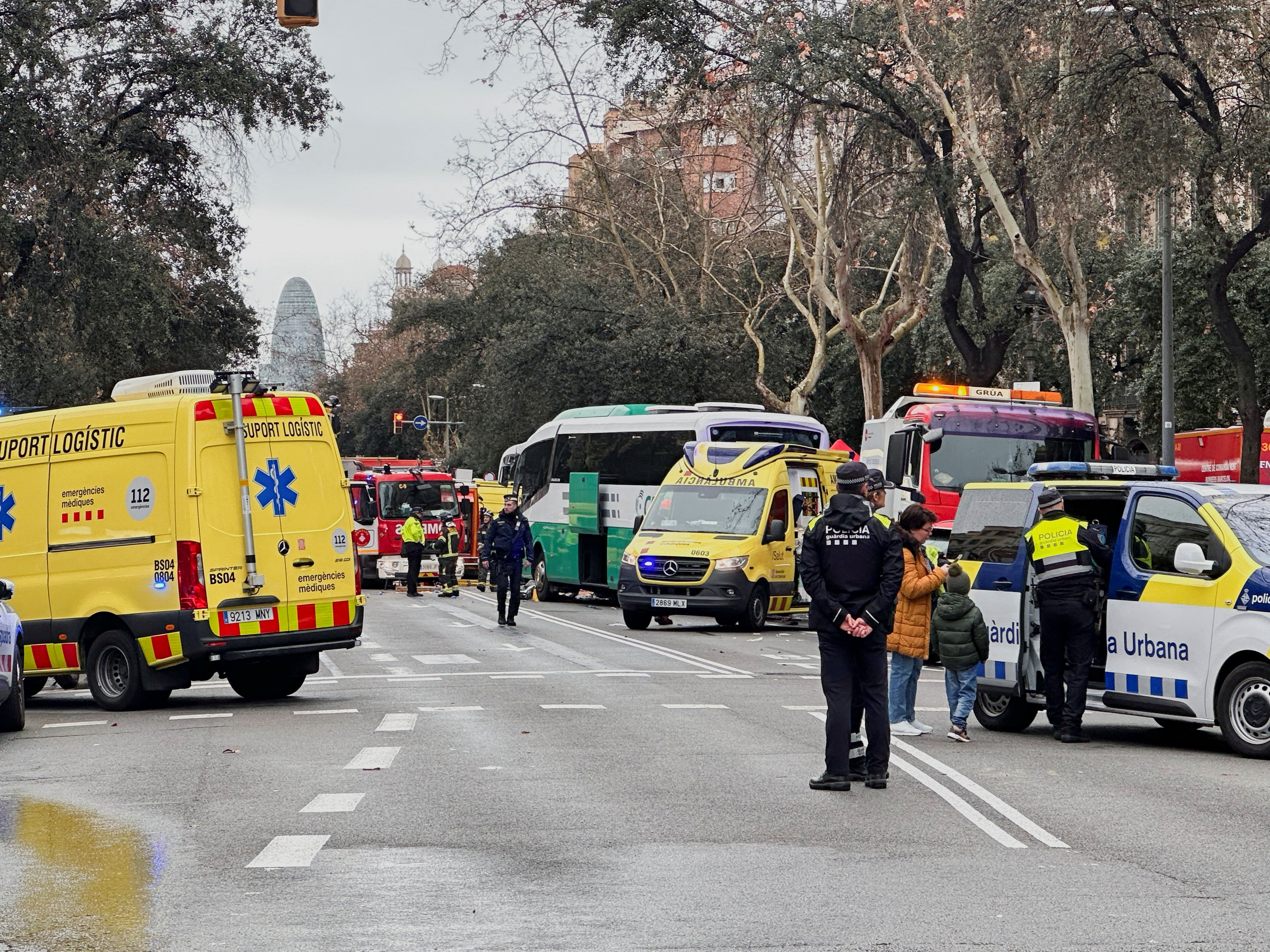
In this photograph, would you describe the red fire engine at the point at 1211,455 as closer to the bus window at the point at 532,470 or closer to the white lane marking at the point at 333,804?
the bus window at the point at 532,470

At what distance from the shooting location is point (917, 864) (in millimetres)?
7973

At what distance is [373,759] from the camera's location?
38.2 ft

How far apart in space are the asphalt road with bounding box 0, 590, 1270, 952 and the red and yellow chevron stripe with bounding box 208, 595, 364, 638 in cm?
70

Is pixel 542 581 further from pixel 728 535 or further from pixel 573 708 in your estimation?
pixel 573 708

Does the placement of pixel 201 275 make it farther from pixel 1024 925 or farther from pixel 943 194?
pixel 1024 925

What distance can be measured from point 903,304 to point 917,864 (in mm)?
26641

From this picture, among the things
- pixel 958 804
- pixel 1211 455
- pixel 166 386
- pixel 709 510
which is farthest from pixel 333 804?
pixel 1211 455

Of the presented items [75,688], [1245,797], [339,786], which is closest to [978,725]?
[1245,797]

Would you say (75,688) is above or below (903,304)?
below

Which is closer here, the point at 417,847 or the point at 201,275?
the point at 417,847

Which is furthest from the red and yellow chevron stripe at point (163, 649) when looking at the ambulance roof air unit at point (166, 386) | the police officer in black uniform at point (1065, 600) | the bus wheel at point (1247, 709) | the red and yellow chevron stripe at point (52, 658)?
the bus wheel at point (1247, 709)

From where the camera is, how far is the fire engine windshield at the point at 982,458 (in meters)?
25.3

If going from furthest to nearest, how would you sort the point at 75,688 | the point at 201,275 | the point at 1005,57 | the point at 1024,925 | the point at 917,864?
the point at 201,275
the point at 1005,57
the point at 75,688
the point at 917,864
the point at 1024,925

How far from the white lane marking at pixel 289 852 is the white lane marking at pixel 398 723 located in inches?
190
